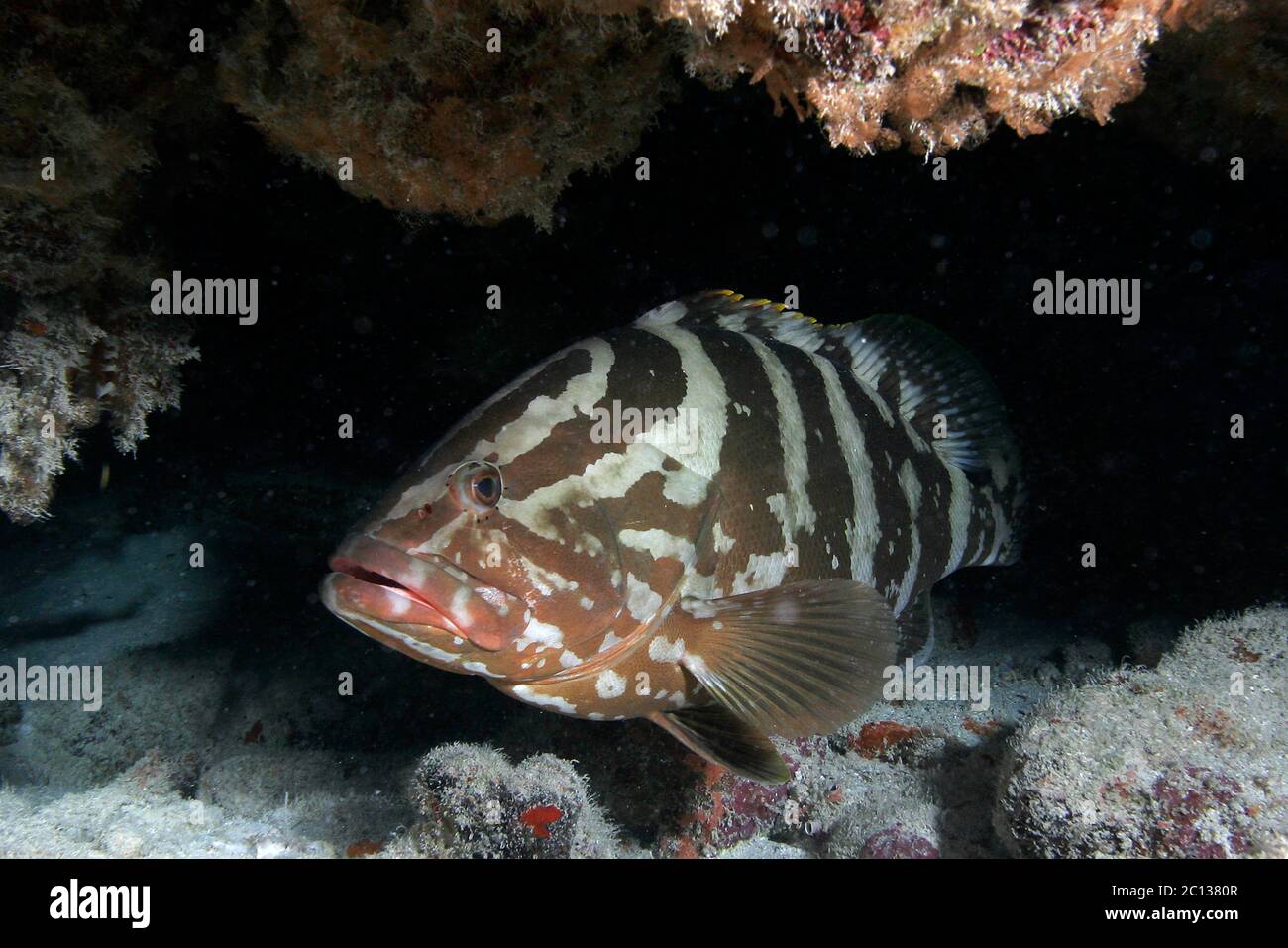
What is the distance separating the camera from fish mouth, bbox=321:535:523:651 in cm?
262

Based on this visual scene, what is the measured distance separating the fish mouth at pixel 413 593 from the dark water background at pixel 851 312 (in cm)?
337

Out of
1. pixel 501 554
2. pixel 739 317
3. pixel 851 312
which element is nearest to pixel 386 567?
pixel 501 554

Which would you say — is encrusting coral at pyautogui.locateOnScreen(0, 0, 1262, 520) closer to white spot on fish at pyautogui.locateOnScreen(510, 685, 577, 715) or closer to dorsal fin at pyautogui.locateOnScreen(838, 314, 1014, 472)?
dorsal fin at pyautogui.locateOnScreen(838, 314, 1014, 472)

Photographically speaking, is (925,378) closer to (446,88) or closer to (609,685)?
(609,685)

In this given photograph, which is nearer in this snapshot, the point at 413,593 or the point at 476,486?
the point at 413,593

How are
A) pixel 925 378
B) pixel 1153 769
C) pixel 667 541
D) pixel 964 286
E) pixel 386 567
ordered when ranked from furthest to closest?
pixel 964 286 → pixel 925 378 → pixel 667 541 → pixel 1153 769 → pixel 386 567

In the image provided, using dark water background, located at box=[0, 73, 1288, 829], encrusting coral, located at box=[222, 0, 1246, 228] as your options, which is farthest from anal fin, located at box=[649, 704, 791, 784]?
dark water background, located at box=[0, 73, 1288, 829]

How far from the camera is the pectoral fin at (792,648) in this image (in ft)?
10.5

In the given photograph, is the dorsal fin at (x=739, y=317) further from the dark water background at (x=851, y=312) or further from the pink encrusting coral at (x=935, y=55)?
the dark water background at (x=851, y=312)

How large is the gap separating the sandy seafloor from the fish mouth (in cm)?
101

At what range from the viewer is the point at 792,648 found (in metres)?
3.25

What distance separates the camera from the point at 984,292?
7.48 meters

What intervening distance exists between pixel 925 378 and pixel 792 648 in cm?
227
